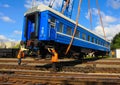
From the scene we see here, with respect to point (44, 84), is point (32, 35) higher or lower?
higher

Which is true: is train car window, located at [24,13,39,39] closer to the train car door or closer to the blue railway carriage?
the blue railway carriage

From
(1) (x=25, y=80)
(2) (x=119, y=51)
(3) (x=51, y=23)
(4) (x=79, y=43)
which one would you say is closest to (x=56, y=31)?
(3) (x=51, y=23)

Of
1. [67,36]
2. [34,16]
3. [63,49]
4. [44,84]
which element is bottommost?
[44,84]

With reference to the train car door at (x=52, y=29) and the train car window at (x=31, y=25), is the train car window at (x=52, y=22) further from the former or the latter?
the train car window at (x=31, y=25)

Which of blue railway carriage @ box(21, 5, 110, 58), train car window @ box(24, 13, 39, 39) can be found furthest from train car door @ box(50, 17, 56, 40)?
train car window @ box(24, 13, 39, 39)

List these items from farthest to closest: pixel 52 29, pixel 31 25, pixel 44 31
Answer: pixel 31 25 < pixel 52 29 < pixel 44 31

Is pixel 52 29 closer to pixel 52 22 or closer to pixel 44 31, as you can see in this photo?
pixel 52 22

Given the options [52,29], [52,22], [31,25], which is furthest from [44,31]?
[31,25]

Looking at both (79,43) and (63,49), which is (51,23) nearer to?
(63,49)

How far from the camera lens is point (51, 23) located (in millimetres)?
11875

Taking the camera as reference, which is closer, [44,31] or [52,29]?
[44,31]

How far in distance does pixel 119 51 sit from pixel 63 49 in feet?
84.1

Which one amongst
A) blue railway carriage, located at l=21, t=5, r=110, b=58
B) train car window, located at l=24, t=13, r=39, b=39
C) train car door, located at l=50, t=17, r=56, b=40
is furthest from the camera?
train car window, located at l=24, t=13, r=39, b=39

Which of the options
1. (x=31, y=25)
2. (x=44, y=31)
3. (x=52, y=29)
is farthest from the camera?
(x=31, y=25)
